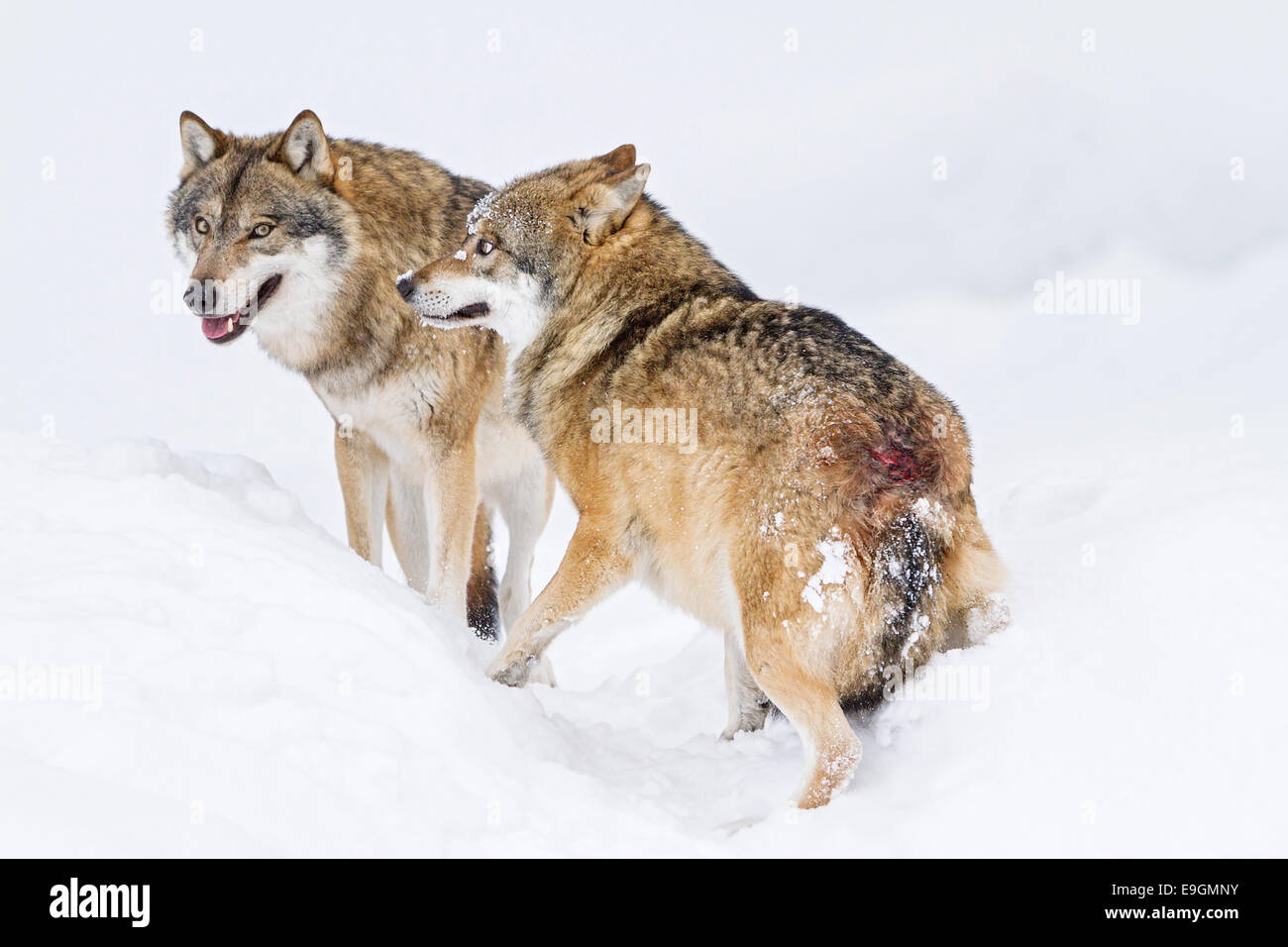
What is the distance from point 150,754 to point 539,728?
64.0 inches

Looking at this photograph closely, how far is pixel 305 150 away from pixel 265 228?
1.59 ft

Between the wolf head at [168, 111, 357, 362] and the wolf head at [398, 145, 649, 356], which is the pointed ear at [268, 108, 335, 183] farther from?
the wolf head at [398, 145, 649, 356]

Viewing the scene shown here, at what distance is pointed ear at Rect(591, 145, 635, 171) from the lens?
16.7 ft

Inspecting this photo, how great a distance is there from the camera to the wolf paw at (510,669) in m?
4.41

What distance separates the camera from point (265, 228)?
18.5ft

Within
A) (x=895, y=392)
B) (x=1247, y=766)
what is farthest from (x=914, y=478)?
A: (x=1247, y=766)

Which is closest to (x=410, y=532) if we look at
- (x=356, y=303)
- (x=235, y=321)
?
(x=356, y=303)

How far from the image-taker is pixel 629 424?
4352 millimetres

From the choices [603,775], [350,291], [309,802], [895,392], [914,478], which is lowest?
[603,775]

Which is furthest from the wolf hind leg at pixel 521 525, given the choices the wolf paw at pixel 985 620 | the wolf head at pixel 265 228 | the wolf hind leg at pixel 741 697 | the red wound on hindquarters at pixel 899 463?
the wolf paw at pixel 985 620

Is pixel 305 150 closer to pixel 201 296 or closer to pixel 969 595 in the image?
pixel 201 296

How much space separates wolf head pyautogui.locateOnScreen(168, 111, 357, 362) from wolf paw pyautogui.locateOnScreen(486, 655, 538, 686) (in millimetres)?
2383

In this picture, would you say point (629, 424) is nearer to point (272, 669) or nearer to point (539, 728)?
point (539, 728)

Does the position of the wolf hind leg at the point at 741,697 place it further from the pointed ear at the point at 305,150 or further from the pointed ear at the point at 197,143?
the pointed ear at the point at 197,143
